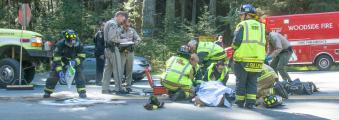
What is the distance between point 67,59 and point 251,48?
424cm

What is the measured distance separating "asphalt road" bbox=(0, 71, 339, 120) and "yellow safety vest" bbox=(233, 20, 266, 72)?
814mm

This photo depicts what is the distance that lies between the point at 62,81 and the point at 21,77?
1.52 metres

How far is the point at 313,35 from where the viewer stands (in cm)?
2808

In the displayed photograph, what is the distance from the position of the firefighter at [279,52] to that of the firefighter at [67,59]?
4.42 metres

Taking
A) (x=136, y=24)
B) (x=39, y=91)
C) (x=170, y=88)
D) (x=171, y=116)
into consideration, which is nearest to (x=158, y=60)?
(x=136, y=24)

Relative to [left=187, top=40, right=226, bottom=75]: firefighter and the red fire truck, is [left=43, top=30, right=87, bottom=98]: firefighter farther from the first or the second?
the red fire truck

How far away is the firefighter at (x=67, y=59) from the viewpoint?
12.8m

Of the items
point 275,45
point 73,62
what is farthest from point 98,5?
point 73,62

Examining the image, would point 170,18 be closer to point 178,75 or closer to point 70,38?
point 70,38

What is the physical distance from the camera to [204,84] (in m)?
11.8

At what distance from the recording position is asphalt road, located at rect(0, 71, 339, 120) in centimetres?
1017

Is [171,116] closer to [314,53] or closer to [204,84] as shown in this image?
[204,84]

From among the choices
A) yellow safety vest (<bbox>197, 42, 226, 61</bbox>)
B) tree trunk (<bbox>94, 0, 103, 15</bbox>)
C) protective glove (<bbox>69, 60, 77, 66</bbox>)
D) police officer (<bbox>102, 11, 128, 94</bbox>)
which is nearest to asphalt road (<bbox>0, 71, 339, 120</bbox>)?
police officer (<bbox>102, 11, 128, 94</bbox>)

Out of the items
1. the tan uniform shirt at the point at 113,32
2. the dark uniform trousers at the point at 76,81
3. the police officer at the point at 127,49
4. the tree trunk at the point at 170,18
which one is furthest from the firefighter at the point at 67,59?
the tree trunk at the point at 170,18
